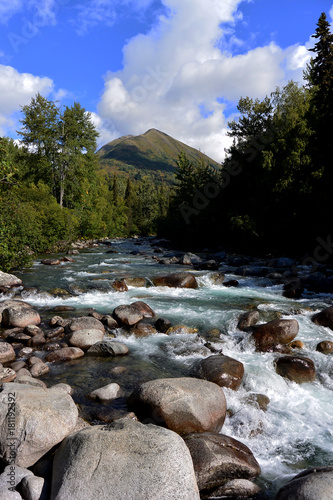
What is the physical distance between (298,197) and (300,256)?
5711 mm

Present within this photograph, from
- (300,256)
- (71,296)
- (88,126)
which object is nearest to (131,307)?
(71,296)

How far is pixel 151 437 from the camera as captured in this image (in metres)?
3.90

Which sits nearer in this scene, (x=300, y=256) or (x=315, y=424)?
(x=315, y=424)

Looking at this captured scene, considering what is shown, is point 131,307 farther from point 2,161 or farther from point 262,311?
point 2,161

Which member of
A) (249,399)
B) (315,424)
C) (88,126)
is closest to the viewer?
(315,424)

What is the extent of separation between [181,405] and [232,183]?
3820 centimetres

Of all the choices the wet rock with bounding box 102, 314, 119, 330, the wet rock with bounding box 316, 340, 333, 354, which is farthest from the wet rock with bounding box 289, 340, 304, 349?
the wet rock with bounding box 102, 314, 119, 330

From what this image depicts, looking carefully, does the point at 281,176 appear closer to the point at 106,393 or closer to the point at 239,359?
the point at 239,359

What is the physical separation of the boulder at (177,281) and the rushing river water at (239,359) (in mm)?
534

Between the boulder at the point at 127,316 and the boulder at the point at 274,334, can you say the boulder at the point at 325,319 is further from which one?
the boulder at the point at 127,316

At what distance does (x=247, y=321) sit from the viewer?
33.3 feet

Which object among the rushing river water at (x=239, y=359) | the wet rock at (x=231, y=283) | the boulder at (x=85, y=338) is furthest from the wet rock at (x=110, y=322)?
the wet rock at (x=231, y=283)

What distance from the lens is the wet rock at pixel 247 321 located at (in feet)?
32.9

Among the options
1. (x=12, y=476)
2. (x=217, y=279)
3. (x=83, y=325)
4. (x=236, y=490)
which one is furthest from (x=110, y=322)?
(x=217, y=279)
